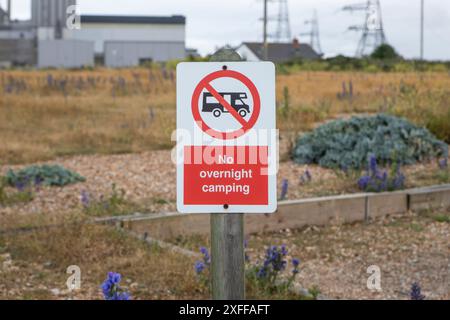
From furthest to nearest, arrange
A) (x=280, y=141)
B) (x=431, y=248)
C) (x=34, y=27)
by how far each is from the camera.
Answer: (x=34, y=27) → (x=280, y=141) → (x=431, y=248)

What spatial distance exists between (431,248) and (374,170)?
150 centimetres

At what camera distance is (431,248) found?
6.41 metres

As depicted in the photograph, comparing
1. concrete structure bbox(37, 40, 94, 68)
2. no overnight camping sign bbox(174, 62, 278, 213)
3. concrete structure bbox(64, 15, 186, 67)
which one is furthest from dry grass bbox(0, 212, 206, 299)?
concrete structure bbox(64, 15, 186, 67)

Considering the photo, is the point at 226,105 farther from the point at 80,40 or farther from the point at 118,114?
the point at 80,40

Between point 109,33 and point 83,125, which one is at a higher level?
point 109,33

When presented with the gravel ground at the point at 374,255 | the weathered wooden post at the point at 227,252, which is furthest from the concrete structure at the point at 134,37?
the weathered wooden post at the point at 227,252

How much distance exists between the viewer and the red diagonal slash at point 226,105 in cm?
264

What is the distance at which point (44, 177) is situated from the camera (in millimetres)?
8125

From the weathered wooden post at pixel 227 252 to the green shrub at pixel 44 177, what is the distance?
17.7 feet

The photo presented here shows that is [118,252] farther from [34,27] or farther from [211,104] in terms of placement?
[34,27]

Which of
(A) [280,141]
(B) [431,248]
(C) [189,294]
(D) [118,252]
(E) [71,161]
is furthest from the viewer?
(A) [280,141]

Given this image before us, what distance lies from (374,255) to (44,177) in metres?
3.47

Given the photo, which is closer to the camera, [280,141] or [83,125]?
[280,141]

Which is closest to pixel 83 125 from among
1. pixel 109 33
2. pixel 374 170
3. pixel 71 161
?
pixel 71 161
